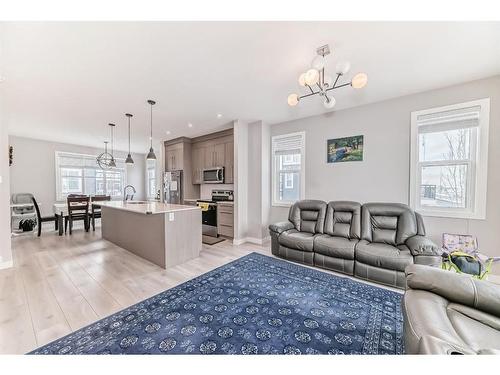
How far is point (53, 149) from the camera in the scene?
6.30 meters

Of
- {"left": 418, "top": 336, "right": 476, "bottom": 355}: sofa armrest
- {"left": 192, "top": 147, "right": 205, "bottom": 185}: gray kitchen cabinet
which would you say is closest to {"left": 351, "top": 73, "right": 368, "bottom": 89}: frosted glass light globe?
{"left": 418, "top": 336, "right": 476, "bottom": 355}: sofa armrest

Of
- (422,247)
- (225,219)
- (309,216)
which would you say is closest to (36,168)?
(225,219)

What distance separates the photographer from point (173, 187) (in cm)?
583

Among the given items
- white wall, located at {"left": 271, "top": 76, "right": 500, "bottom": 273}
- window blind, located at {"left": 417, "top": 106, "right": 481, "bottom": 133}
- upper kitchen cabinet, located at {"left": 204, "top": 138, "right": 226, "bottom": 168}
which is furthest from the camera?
upper kitchen cabinet, located at {"left": 204, "top": 138, "right": 226, "bottom": 168}

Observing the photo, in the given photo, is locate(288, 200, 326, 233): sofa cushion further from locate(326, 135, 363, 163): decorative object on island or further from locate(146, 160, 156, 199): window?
locate(146, 160, 156, 199): window

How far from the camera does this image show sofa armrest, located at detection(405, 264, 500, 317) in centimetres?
124

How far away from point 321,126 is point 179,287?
12.1ft

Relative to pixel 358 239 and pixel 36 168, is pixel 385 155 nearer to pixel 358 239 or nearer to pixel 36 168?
pixel 358 239

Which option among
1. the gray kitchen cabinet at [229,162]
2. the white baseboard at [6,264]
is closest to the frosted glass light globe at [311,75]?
the gray kitchen cabinet at [229,162]

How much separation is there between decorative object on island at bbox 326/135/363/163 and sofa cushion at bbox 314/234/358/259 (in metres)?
1.52

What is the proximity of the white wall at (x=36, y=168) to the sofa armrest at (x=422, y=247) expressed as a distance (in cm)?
915

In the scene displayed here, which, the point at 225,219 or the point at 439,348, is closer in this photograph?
the point at 439,348

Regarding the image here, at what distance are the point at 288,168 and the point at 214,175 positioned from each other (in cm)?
191
